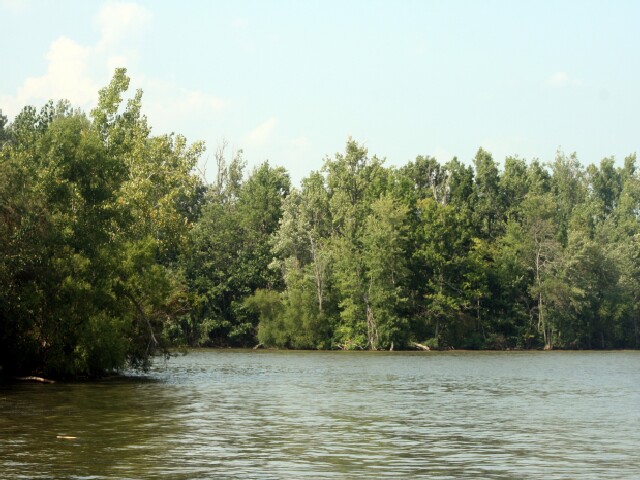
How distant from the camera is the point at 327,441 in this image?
28.3m

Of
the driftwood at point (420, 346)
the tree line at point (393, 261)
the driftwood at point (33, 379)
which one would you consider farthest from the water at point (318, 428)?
the driftwood at point (420, 346)

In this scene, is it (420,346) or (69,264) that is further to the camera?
(420,346)

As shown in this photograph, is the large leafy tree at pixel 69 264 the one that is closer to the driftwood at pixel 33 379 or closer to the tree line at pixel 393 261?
the driftwood at pixel 33 379

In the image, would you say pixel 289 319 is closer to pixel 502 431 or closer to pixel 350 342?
pixel 350 342

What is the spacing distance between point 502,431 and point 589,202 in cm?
13316

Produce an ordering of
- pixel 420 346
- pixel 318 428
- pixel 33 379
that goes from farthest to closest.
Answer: pixel 420 346 → pixel 33 379 → pixel 318 428

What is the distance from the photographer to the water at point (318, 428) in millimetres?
23062

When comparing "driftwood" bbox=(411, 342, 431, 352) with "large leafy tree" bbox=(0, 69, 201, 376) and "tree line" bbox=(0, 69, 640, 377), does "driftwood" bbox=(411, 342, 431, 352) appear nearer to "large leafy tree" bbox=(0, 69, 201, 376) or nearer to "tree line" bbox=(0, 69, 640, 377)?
"tree line" bbox=(0, 69, 640, 377)

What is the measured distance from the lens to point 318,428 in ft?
104

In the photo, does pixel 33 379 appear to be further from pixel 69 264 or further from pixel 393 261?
pixel 393 261

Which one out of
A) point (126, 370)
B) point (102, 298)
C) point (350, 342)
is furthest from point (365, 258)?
point (102, 298)

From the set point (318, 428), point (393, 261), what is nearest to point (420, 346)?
point (393, 261)

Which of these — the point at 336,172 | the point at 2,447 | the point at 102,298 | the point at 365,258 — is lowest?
the point at 2,447

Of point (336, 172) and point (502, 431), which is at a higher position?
point (336, 172)
